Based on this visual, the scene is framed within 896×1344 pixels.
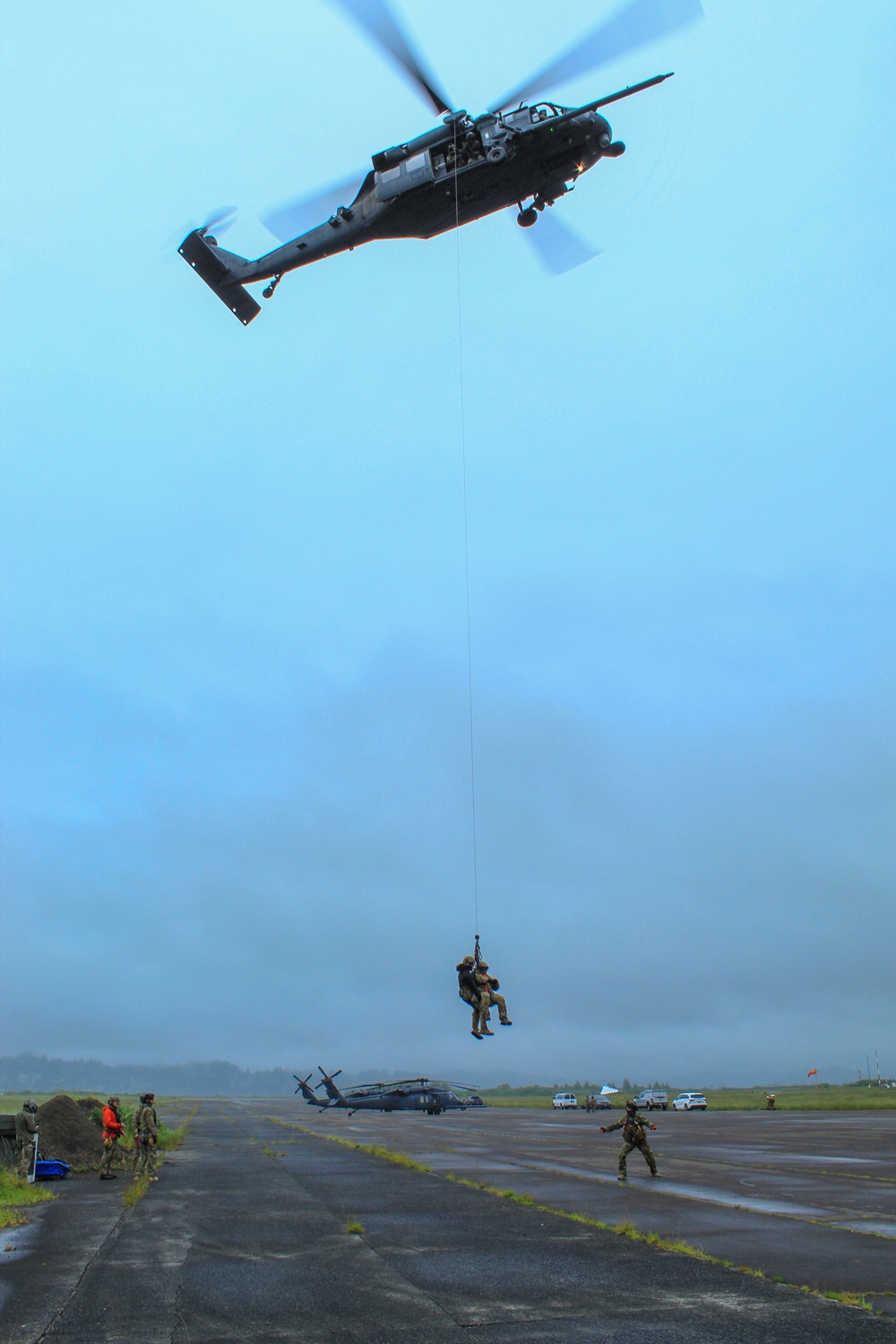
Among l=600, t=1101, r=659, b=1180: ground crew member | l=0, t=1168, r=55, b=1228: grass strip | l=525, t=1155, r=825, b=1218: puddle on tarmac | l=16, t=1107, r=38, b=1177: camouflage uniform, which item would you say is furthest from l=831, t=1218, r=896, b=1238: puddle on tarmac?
l=16, t=1107, r=38, b=1177: camouflage uniform

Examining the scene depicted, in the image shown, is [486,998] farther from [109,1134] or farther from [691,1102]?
[691,1102]

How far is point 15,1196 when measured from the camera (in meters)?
18.1

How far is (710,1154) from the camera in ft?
86.8

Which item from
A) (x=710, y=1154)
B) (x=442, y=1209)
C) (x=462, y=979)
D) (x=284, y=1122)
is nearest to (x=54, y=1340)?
(x=462, y=979)

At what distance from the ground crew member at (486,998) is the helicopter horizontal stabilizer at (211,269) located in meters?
15.3

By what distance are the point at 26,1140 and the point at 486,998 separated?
40.8ft

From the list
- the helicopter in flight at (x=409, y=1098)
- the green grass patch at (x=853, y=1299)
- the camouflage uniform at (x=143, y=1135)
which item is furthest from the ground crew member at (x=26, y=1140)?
the helicopter in flight at (x=409, y=1098)

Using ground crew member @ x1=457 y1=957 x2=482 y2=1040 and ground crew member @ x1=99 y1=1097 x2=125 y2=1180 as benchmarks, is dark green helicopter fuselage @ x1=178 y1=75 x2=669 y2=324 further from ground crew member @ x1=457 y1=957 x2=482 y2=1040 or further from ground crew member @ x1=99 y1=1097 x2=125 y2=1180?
ground crew member @ x1=99 y1=1097 x2=125 y2=1180

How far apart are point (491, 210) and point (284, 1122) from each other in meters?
46.1

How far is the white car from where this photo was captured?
2463 inches

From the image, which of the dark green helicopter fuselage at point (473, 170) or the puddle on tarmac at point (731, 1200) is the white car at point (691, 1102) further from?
the dark green helicopter fuselage at point (473, 170)

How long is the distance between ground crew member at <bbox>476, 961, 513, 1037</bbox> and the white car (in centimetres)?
5384

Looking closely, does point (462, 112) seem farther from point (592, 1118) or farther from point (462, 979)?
point (592, 1118)

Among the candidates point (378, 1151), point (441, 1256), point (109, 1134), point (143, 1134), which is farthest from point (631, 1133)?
point (109, 1134)
